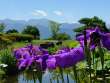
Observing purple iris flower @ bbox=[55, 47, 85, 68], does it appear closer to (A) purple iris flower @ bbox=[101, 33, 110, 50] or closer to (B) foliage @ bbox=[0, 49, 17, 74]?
(A) purple iris flower @ bbox=[101, 33, 110, 50]

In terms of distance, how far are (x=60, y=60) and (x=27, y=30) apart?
62.8m

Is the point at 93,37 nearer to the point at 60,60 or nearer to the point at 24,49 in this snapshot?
the point at 60,60

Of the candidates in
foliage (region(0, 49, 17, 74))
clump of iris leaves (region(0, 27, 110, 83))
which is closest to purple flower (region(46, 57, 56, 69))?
clump of iris leaves (region(0, 27, 110, 83))

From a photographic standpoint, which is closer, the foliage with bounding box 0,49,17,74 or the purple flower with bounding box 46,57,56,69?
the purple flower with bounding box 46,57,56,69

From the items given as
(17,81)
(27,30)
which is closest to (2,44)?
(17,81)

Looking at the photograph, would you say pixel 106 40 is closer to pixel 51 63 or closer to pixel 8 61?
pixel 51 63

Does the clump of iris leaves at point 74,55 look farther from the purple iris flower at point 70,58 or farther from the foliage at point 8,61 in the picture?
the foliage at point 8,61

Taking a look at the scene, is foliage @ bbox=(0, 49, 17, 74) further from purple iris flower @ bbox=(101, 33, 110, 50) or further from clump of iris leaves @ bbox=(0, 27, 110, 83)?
purple iris flower @ bbox=(101, 33, 110, 50)

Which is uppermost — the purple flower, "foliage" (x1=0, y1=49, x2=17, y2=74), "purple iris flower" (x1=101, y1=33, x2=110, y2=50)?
"purple iris flower" (x1=101, y1=33, x2=110, y2=50)

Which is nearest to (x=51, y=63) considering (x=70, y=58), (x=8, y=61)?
(x=70, y=58)

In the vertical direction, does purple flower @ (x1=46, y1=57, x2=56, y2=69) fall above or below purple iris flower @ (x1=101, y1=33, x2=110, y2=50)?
below

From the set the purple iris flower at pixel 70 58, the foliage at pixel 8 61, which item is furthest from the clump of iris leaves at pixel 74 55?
the foliage at pixel 8 61

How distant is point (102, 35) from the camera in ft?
6.25

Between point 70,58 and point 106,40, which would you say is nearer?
point 70,58
